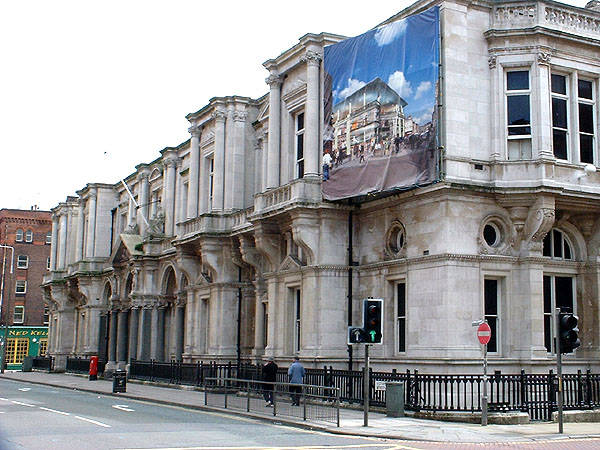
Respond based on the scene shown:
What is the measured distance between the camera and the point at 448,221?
80.2 ft

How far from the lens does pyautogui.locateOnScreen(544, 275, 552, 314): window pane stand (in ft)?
84.0

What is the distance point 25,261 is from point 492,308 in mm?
68122

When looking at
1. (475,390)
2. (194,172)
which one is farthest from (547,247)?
(194,172)

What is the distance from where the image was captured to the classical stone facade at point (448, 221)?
24.6 m

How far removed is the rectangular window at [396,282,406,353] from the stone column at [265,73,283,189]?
6.97 metres

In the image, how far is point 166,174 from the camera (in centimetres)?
4662

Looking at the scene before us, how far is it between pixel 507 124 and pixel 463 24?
3.43m

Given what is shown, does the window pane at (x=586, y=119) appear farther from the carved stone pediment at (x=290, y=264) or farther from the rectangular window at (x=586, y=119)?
the carved stone pediment at (x=290, y=264)

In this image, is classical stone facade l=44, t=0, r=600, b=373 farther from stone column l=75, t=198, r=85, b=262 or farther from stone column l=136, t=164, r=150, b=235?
stone column l=75, t=198, r=85, b=262

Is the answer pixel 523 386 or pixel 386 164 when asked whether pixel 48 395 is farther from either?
pixel 523 386

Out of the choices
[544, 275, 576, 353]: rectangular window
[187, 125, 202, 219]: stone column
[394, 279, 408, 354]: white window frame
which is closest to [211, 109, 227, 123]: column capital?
[187, 125, 202, 219]: stone column

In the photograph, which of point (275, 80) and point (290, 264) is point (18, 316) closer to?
point (275, 80)

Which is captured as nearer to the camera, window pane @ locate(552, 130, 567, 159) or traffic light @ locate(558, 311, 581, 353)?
traffic light @ locate(558, 311, 581, 353)

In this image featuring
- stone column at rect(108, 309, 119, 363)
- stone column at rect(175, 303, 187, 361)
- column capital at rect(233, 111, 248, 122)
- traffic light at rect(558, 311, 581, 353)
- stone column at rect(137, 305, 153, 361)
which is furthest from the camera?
stone column at rect(108, 309, 119, 363)
